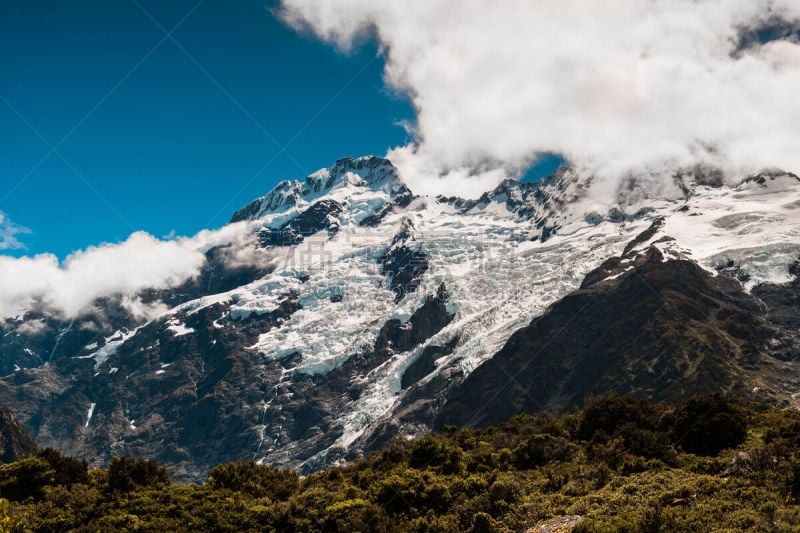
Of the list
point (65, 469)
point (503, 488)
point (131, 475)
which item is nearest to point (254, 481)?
point (131, 475)

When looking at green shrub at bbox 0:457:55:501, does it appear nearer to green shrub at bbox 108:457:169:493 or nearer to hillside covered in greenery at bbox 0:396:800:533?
hillside covered in greenery at bbox 0:396:800:533

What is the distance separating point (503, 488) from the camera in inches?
1558

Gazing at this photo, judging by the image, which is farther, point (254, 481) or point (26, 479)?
point (254, 481)

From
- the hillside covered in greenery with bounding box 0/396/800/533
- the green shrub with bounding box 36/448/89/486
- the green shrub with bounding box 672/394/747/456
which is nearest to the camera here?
the hillside covered in greenery with bounding box 0/396/800/533

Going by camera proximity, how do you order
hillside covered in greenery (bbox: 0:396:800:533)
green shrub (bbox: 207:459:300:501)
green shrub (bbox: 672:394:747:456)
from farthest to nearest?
green shrub (bbox: 207:459:300:501) < green shrub (bbox: 672:394:747:456) < hillside covered in greenery (bbox: 0:396:800:533)

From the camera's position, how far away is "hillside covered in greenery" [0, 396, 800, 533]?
104ft

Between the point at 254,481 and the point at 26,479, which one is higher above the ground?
the point at 26,479

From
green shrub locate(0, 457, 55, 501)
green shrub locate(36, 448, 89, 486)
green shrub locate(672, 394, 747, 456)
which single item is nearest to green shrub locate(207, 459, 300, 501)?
green shrub locate(36, 448, 89, 486)

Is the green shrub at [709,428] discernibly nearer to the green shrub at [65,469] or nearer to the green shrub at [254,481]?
the green shrub at [254,481]

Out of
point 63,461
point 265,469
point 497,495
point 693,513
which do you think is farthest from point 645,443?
point 63,461

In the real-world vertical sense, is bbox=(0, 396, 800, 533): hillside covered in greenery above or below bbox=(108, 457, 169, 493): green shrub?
below

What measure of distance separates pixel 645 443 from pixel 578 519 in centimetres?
1476

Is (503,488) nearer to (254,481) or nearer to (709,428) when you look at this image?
(709,428)

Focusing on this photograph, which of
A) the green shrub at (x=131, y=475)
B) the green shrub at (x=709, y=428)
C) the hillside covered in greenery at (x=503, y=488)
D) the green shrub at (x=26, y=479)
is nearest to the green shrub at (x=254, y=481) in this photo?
the hillside covered in greenery at (x=503, y=488)
